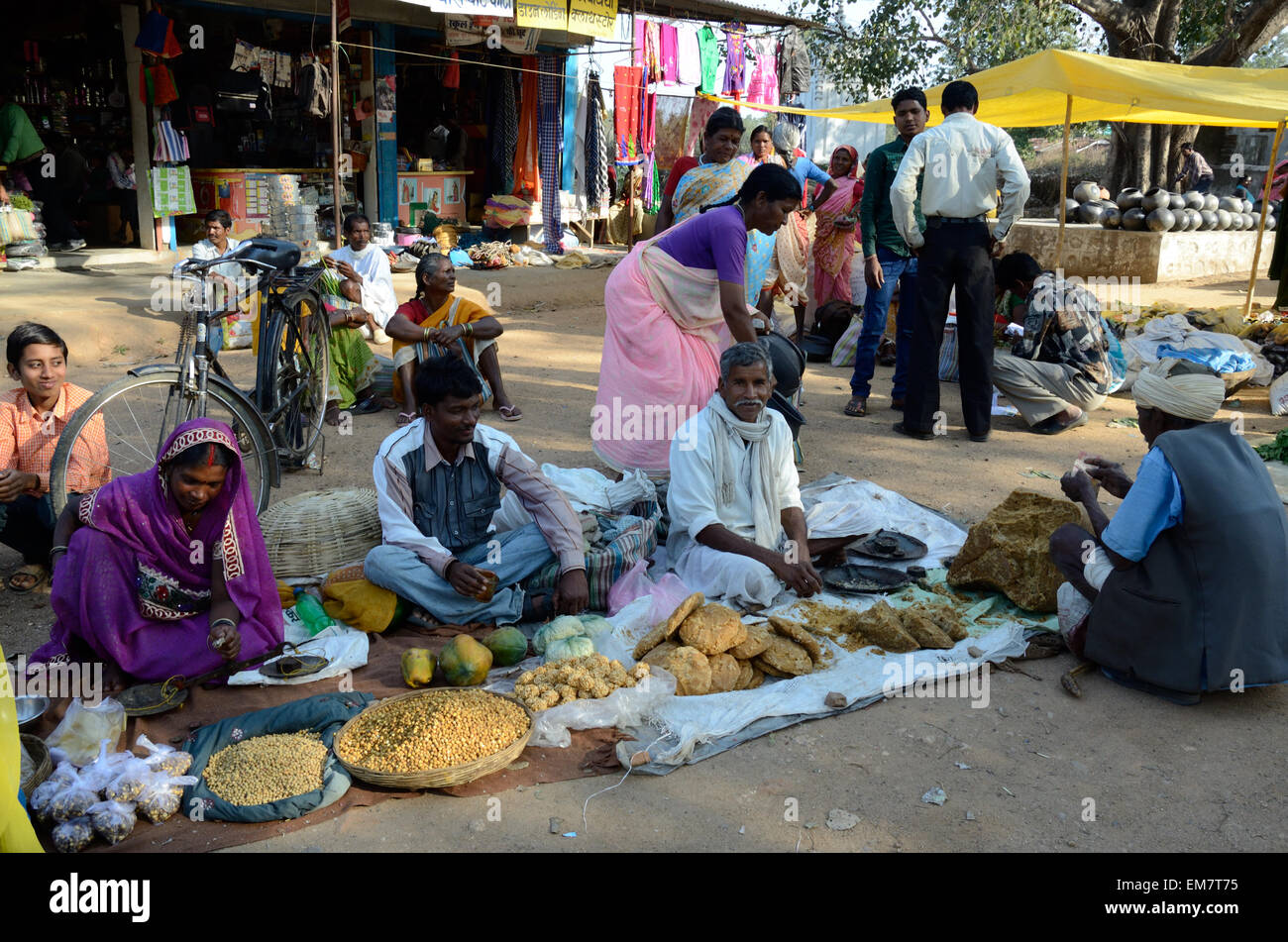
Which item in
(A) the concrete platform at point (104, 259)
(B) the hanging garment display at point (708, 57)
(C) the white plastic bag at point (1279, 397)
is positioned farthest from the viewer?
(B) the hanging garment display at point (708, 57)

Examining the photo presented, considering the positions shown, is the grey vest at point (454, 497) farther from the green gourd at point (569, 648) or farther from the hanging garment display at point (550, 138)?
the hanging garment display at point (550, 138)

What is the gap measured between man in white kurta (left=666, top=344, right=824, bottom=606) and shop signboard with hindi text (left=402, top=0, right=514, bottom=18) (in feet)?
24.6

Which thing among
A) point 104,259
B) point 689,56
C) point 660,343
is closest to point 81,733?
point 660,343

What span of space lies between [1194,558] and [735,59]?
46.1ft

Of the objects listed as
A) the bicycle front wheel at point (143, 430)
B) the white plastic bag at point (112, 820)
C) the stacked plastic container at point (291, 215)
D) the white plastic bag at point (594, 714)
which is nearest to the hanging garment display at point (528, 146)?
the stacked plastic container at point (291, 215)

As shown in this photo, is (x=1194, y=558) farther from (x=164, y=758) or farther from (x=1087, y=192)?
(x=1087, y=192)

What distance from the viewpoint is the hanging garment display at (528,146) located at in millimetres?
13484

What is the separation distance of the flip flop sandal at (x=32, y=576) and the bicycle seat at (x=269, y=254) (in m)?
1.76

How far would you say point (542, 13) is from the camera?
36.6 feet

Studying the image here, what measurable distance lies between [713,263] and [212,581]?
9.28ft

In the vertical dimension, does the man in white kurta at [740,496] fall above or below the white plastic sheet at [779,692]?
above
